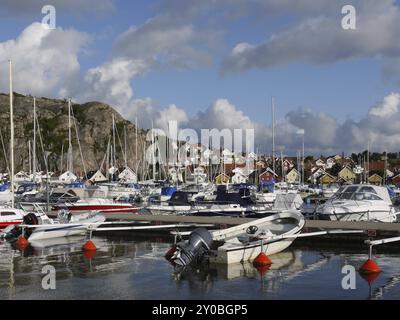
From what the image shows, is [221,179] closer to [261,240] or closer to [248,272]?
[261,240]

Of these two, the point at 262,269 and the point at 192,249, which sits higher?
the point at 192,249

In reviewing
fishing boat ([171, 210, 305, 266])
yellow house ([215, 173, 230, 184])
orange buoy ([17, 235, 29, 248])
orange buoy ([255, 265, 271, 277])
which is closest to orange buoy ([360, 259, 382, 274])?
orange buoy ([255, 265, 271, 277])

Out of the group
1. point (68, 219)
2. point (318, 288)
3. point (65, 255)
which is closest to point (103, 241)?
point (68, 219)

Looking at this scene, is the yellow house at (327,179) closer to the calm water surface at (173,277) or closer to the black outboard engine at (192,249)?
the calm water surface at (173,277)

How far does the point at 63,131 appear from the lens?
142375 millimetres

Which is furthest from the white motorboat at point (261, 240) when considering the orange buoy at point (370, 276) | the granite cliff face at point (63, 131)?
the granite cliff face at point (63, 131)

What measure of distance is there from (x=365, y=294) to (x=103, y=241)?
16459 mm

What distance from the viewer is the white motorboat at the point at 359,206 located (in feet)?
101

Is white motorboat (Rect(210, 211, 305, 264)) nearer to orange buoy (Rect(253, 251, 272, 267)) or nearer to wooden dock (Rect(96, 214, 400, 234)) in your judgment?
orange buoy (Rect(253, 251, 272, 267))

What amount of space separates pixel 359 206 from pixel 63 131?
119458mm

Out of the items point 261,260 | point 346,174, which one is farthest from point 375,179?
point 261,260

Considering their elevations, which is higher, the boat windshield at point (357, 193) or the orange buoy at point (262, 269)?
the boat windshield at point (357, 193)

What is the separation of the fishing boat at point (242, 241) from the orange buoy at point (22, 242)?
30.3 ft

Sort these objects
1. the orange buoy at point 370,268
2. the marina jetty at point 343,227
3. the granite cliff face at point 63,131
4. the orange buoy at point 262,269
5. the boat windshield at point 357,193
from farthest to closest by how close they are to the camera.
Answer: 1. the granite cliff face at point 63,131
2. the boat windshield at point 357,193
3. the marina jetty at point 343,227
4. the orange buoy at point 262,269
5. the orange buoy at point 370,268
